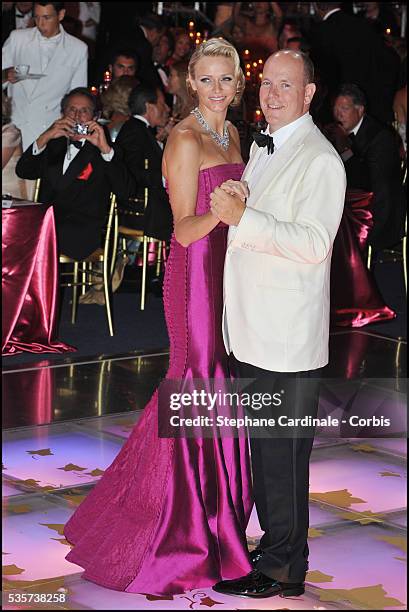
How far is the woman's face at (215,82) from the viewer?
11.6 feet

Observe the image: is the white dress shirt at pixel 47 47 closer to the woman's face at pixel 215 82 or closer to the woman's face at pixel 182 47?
the woman's face at pixel 182 47

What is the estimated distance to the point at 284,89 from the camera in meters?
3.27

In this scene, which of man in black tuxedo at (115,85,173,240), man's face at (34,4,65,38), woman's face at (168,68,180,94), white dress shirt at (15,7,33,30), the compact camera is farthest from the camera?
white dress shirt at (15,7,33,30)

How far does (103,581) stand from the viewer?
144 inches

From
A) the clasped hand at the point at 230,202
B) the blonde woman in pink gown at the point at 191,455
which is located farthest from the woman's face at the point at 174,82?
the clasped hand at the point at 230,202

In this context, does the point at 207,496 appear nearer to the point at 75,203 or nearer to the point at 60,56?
the point at 75,203

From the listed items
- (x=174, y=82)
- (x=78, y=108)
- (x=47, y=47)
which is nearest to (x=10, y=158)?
(x=78, y=108)

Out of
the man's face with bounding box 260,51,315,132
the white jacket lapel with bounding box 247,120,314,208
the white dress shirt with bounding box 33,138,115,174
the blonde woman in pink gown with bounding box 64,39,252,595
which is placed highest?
the white dress shirt with bounding box 33,138,115,174

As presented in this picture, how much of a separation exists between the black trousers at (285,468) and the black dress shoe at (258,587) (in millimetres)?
65

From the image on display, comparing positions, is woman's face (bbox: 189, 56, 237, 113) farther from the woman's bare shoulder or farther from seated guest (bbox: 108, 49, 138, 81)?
seated guest (bbox: 108, 49, 138, 81)

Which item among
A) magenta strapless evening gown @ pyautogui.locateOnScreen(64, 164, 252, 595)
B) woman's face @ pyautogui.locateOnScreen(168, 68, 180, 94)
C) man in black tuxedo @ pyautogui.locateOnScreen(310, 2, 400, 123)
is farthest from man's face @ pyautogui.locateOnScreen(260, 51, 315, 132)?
man in black tuxedo @ pyautogui.locateOnScreen(310, 2, 400, 123)

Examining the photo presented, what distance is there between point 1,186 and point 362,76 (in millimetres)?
3650

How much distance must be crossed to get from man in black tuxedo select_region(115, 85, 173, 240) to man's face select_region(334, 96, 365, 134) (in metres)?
1.14

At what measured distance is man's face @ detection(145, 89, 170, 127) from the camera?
26.0 feet
